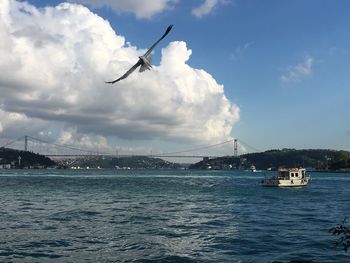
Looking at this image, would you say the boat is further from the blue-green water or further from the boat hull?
the blue-green water

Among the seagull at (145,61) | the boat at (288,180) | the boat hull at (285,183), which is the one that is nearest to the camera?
the seagull at (145,61)

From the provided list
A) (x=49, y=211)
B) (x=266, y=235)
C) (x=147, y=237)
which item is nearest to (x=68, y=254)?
(x=147, y=237)

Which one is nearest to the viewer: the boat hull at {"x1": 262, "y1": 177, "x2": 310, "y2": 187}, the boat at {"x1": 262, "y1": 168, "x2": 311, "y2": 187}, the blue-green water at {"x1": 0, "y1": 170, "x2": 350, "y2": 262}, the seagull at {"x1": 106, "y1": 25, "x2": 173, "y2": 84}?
the seagull at {"x1": 106, "y1": 25, "x2": 173, "y2": 84}

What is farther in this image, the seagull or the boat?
the boat

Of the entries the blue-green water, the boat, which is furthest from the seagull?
the boat

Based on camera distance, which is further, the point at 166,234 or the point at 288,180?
the point at 288,180

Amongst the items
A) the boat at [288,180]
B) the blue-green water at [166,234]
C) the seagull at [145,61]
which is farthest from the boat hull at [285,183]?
the seagull at [145,61]

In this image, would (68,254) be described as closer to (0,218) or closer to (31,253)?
(31,253)

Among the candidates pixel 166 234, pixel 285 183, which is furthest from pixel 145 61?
pixel 285 183

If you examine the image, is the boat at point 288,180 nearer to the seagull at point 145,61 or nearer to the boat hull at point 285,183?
the boat hull at point 285,183

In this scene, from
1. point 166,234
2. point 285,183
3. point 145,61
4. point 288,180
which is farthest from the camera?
point 288,180

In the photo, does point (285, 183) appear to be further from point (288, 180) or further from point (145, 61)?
point (145, 61)
